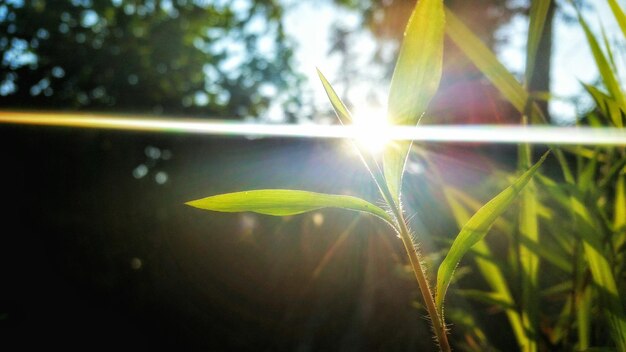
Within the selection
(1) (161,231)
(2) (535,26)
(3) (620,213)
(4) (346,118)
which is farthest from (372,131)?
(1) (161,231)

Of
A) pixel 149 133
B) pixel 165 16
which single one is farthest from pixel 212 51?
pixel 149 133

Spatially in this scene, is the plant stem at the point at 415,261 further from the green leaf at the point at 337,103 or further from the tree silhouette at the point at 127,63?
the tree silhouette at the point at 127,63

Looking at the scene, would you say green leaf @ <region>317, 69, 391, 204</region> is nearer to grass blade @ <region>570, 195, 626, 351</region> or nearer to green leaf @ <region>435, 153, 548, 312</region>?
green leaf @ <region>435, 153, 548, 312</region>

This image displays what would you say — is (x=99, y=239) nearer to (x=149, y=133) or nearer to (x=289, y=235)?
(x=149, y=133)

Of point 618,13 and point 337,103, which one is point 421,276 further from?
point 618,13

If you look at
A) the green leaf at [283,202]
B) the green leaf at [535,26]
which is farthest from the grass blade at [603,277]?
the green leaf at [283,202]

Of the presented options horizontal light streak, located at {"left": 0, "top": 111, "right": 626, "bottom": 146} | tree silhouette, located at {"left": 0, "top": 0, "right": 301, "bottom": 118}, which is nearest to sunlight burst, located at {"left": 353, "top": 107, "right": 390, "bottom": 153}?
horizontal light streak, located at {"left": 0, "top": 111, "right": 626, "bottom": 146}
